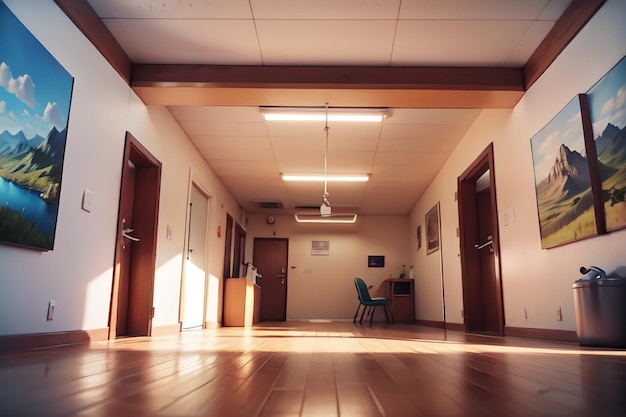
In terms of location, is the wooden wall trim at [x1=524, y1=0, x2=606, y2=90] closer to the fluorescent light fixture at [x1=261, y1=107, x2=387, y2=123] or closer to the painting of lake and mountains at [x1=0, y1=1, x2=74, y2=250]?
the fluorescent light fixture at [x1=261, y1=107, x2=387, y2=123]

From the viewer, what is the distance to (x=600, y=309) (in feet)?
9.17

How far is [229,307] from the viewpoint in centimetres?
802

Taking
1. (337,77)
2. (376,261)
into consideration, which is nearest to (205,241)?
(337,77)

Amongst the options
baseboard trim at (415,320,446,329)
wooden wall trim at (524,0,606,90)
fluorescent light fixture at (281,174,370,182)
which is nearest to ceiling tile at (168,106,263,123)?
fluorescent light fixture at (281,174,370,182)

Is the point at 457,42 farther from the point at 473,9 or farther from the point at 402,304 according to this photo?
the point at 402,304

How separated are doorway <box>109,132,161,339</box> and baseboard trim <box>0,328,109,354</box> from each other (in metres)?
0.84

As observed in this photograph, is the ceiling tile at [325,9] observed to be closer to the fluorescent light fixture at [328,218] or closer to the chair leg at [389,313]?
the fluorescent light fixture at [328,218]

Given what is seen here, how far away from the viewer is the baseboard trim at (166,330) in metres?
4.74

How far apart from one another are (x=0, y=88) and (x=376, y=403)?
252cm

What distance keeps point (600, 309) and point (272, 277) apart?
27.6ft

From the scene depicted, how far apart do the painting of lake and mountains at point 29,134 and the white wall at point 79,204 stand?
10 centimetres

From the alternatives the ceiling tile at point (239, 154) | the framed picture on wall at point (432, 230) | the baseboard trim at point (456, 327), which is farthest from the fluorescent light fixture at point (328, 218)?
the baseboard trim at point (456, 327)

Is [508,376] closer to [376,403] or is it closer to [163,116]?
[376,403]

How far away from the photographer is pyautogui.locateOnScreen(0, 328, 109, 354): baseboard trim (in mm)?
2543
